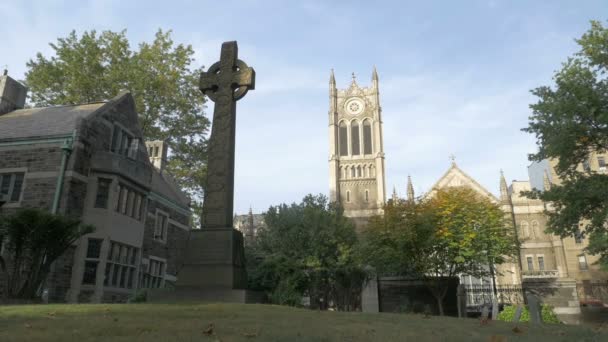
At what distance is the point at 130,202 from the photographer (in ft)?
70.2

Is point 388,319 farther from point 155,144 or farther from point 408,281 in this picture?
point 155,144

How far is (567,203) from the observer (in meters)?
20.0

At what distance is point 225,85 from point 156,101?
67.3 ft

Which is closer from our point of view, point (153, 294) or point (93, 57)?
point (153, 294)

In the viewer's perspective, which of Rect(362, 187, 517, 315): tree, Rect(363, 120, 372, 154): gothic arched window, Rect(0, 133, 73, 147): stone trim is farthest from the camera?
Rect(363, 120, 372, 154): gothic arched window

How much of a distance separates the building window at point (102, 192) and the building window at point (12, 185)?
10.3 feet

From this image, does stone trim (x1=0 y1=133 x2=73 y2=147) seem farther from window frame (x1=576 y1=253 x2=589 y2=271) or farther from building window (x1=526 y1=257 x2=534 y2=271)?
building window (x1=526 y1=257 x2=534 y2=271)

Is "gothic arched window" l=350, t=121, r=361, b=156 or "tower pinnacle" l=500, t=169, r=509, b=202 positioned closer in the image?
"tower pinnacle" l=500, t=169, r=509, b=202

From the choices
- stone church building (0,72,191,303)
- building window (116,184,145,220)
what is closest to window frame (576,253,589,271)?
stone church building (0,72,191,303)

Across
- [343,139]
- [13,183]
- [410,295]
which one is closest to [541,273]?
[410,295]

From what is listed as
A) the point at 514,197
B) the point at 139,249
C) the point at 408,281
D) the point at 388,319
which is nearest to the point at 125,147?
the point at 139,249

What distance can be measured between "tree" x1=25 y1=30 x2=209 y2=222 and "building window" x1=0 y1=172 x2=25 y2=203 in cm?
1128

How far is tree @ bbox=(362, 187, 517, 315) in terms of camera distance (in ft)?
75.9

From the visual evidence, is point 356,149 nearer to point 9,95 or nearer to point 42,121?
point 9,95
